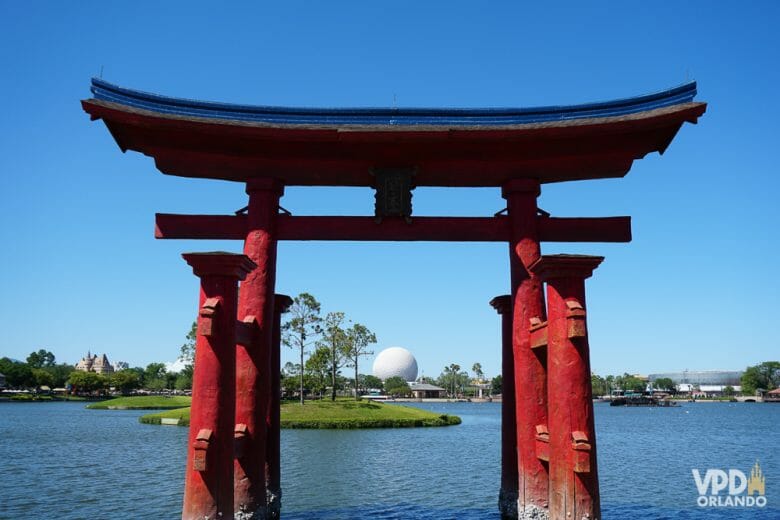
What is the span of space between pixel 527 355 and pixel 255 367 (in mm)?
5358

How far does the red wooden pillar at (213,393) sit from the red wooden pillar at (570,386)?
511 cm

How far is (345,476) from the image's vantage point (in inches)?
863

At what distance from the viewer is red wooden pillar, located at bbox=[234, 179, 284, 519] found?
10906 millimetres

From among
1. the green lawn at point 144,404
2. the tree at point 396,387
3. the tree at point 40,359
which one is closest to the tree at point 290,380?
the green lawn at point 144,404

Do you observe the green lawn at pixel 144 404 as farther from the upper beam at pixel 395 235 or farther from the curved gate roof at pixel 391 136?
the curved gate roof at pixel 391 136

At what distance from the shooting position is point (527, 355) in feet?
37.7

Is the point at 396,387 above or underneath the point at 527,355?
underneath

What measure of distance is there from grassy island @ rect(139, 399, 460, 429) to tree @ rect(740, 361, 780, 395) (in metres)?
116

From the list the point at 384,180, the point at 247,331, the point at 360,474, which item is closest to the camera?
the point at 247,331

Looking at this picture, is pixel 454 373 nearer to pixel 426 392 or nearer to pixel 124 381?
pixel 426 392

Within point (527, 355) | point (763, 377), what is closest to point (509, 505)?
point (527, 355)

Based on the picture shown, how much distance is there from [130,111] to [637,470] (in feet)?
78.3

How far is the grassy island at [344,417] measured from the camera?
4416 cm

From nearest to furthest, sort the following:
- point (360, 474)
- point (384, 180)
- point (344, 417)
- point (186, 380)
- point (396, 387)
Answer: point (384, 180)
point (360, 474)
point (344, 417)
point (186, 380)
point (396, 387)
